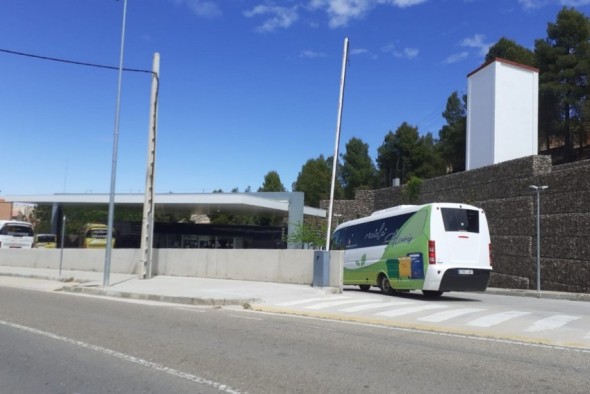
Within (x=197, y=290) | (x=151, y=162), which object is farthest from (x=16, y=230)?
(x=197, y=290)

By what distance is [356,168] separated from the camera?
72000 millimetres

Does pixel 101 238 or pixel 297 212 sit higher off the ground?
pixel 297 212

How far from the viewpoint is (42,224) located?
78.1m

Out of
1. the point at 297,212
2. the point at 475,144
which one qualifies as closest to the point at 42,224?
the point at 297,212

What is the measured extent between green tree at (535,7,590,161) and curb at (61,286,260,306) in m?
33.7

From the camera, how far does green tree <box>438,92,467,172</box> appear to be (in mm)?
48812

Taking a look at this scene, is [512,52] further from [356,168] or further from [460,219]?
[460,219]

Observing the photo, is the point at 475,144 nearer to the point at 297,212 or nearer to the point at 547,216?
the point at 547,216

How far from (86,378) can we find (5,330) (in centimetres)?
456

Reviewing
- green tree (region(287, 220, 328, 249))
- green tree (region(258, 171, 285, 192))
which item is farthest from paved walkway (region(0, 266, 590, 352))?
green tree (region(258, 171, 285, 192))

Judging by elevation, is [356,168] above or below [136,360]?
above

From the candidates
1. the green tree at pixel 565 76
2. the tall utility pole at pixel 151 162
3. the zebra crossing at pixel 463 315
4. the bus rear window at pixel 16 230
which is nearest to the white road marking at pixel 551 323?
the zebra crossing at pixel 463 315

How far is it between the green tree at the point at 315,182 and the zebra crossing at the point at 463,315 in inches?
2198

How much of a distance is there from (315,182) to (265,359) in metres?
68.5
